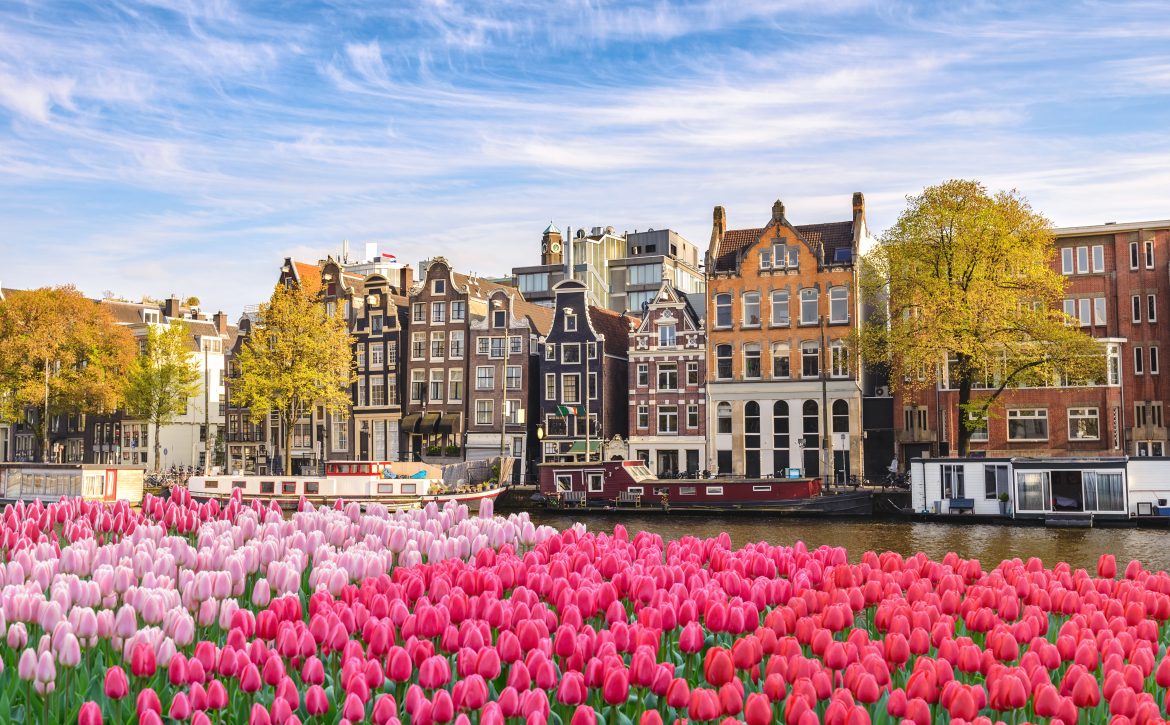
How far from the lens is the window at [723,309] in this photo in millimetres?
59500

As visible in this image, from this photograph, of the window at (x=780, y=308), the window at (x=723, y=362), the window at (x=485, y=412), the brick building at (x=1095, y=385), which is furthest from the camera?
the window at (x=485, y=412)

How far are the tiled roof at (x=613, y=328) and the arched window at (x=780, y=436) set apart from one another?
985 cm

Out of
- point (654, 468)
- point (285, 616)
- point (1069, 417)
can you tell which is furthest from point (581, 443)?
point (285, 616)

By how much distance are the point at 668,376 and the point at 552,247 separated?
34.5 meters

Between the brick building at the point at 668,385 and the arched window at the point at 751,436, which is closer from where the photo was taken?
the arched window at the point at 751,436

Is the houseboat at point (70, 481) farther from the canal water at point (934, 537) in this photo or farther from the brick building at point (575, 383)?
the brick building at point (575, 383)

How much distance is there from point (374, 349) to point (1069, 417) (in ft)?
128

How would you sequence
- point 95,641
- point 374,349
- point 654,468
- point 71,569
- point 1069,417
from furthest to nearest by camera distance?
point 374,349
point 654,468
point 1069,417
point 71,569
point 95,641

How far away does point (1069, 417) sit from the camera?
166ft

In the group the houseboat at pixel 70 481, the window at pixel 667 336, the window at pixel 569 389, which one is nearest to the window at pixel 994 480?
the window at pixel 667 336

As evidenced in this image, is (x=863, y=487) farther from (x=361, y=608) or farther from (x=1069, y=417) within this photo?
(x=361, y=608)

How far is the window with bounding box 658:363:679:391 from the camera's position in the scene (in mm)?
60031

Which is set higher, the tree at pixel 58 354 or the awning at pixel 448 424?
the tree at pixel 58 354

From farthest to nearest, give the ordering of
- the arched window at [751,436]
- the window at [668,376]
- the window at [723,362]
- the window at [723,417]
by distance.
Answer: the window at [668,376], the window at [723,362], the window at [723,417], the arched window at [751,436]
